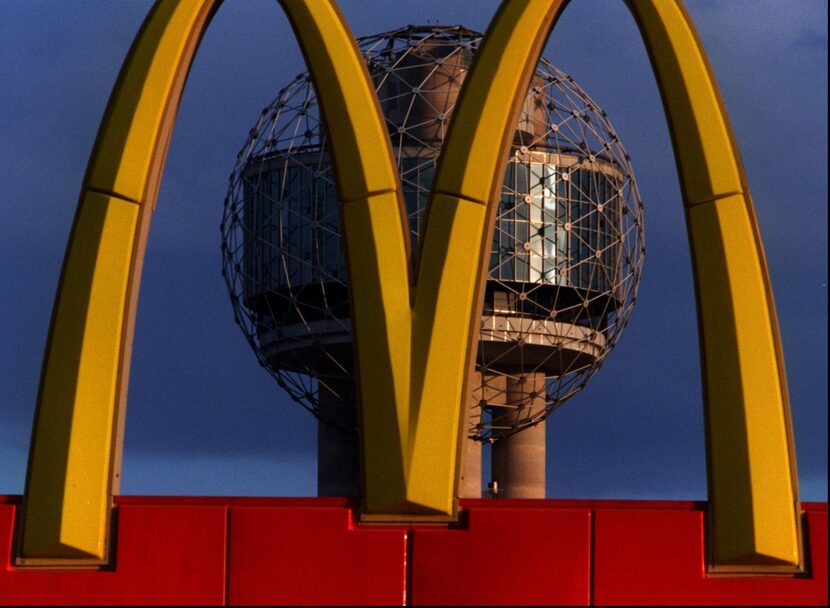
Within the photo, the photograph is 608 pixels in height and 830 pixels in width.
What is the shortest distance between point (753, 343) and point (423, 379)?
9.50ft

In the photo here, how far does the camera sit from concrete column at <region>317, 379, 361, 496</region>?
51875 millimetres

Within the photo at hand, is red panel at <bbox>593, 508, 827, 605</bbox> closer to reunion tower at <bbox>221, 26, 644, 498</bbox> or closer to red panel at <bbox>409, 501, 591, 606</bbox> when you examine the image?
red panel at <bbox>409, 501, 591, 606</bbox>

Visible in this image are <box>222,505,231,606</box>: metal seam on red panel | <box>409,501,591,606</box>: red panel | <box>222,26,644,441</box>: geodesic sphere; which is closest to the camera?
<box>409,501,591,606</box>: red panel

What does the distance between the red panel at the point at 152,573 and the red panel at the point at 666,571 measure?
10.9 feet

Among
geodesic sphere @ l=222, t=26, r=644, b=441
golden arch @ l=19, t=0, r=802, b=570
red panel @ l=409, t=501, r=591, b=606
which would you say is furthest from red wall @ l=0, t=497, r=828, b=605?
geodesic sphere @ l=222, t=26, r=644, b=441

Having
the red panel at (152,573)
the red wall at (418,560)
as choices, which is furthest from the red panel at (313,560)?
the red panel at (152,573)

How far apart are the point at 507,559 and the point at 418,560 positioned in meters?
0.76

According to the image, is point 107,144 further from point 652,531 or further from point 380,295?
point 652,531

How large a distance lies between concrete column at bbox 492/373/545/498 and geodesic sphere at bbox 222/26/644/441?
8 cm

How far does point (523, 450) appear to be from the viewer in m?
53.0

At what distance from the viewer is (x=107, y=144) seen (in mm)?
14820

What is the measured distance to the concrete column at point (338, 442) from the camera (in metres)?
51.9

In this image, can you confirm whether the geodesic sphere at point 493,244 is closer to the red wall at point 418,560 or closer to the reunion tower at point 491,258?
the reunion tower at point 491,258

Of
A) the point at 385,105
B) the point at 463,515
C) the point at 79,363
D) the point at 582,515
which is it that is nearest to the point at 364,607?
the point at 463,515
